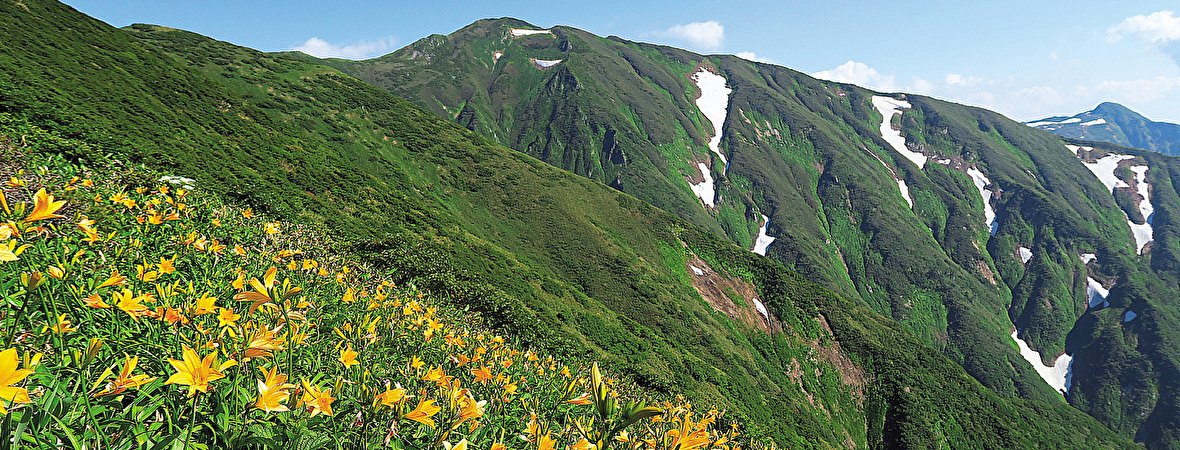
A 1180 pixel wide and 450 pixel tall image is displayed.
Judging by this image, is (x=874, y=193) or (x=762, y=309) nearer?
(x=762, y=309)

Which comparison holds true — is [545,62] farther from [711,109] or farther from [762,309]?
[762,309]

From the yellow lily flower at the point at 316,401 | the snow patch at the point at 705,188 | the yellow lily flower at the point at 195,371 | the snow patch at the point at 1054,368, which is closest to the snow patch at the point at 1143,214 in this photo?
the snow patch at the point at 1054,368

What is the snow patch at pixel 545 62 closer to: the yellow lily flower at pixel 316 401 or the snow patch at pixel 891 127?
the snow patch at pixel 891 127

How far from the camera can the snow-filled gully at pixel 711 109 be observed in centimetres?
11444

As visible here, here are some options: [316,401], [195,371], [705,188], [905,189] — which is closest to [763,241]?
[705,188]

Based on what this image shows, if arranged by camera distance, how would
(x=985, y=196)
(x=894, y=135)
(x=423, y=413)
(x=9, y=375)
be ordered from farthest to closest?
(x=894, y=135), (x=985, y=196), (x=423, y=413), (x=9, y=375)

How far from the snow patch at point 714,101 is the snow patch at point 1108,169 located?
122m

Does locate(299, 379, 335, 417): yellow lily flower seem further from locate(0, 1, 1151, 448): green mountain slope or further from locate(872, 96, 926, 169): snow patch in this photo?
locate(872, 96, 926, 169): snow patch

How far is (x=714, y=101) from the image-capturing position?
479 feet

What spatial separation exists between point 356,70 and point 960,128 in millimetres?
184913

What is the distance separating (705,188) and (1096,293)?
10053 centimetres

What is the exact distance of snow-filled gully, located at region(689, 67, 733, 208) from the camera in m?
114

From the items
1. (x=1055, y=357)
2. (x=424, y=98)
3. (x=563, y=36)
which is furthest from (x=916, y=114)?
(x=424, y=98)

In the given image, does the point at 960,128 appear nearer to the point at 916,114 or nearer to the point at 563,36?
the point at 916,114
